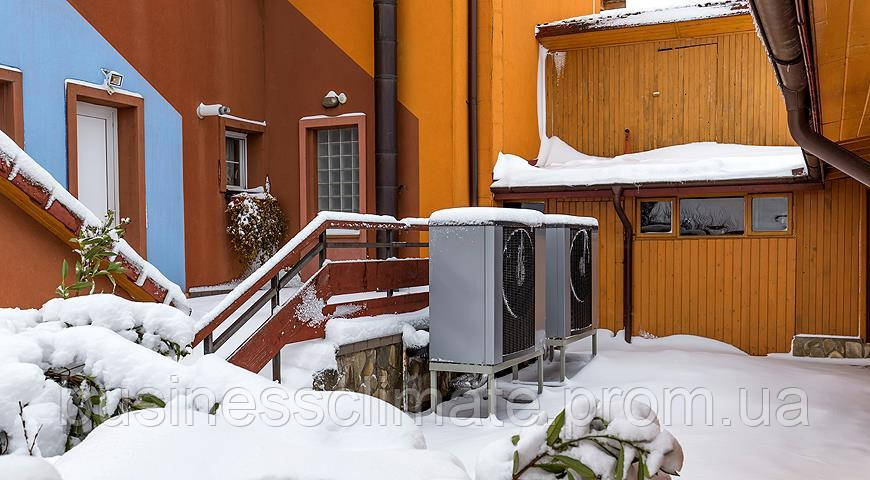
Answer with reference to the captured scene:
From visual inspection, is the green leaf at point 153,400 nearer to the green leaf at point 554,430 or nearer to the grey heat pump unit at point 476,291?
the green leaf at point 554,430

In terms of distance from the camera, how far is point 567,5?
12.3 m

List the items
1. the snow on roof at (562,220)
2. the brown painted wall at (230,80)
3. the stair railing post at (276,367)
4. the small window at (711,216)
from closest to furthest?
the stair railing post at (276,367) → the snow on roof at (562,220) → the brown painted wall at (230,80) → the small window at (711,216)

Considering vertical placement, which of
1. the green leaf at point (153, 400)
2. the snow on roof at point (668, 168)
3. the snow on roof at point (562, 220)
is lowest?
the green leaf at point (153, 400)

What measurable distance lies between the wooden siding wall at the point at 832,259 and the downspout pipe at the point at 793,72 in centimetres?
339

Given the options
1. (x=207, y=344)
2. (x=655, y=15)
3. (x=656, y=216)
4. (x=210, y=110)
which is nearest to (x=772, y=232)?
(x=656, y=216)

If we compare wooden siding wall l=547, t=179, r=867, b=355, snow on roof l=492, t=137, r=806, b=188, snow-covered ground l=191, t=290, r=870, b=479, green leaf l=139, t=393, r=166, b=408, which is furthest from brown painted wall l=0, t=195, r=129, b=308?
wooden siding wall l=547, t=179, r=867, b=355

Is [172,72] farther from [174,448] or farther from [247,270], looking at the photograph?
[174,448]

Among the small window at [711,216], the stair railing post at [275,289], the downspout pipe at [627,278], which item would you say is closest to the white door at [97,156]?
the stair railing post at [275,289]

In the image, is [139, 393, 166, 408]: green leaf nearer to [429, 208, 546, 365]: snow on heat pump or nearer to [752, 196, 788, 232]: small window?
[429, 208, 546, 365]: snow on heat pump

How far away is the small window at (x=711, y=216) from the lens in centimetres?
948

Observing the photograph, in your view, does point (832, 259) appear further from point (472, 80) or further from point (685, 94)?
point (472, 80)

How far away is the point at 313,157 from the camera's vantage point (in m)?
9.71

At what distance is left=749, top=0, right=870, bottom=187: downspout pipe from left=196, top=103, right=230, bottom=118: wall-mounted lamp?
6.18 meters

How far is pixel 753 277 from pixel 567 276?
11.2 feet
